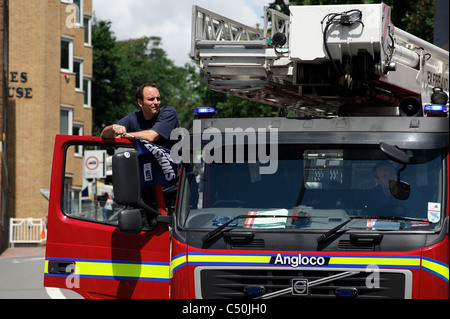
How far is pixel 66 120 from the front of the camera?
133ft

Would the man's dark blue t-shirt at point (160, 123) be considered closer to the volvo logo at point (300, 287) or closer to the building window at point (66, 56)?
the volvo logo at point (300, 287)

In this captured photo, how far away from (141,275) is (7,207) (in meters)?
30.1

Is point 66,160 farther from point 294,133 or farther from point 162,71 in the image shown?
point 162,71

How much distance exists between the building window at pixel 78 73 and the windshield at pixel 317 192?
3700 cm

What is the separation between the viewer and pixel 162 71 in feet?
285

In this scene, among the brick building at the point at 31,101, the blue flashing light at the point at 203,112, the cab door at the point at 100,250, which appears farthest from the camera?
the brick building at the point at 31,101

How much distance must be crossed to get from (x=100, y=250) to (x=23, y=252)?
83.0ft

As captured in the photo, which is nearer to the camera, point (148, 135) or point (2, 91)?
point (148, 135)

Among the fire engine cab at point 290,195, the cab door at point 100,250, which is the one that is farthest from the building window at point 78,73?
the cab door at point 100,250

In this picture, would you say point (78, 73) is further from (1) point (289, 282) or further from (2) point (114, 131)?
(1) point (289, 282)

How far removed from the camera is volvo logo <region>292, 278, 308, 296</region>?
20.6 ft

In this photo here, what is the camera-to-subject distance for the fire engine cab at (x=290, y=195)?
6242 mm

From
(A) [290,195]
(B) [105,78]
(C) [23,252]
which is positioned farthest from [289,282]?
(B) [105,78]
